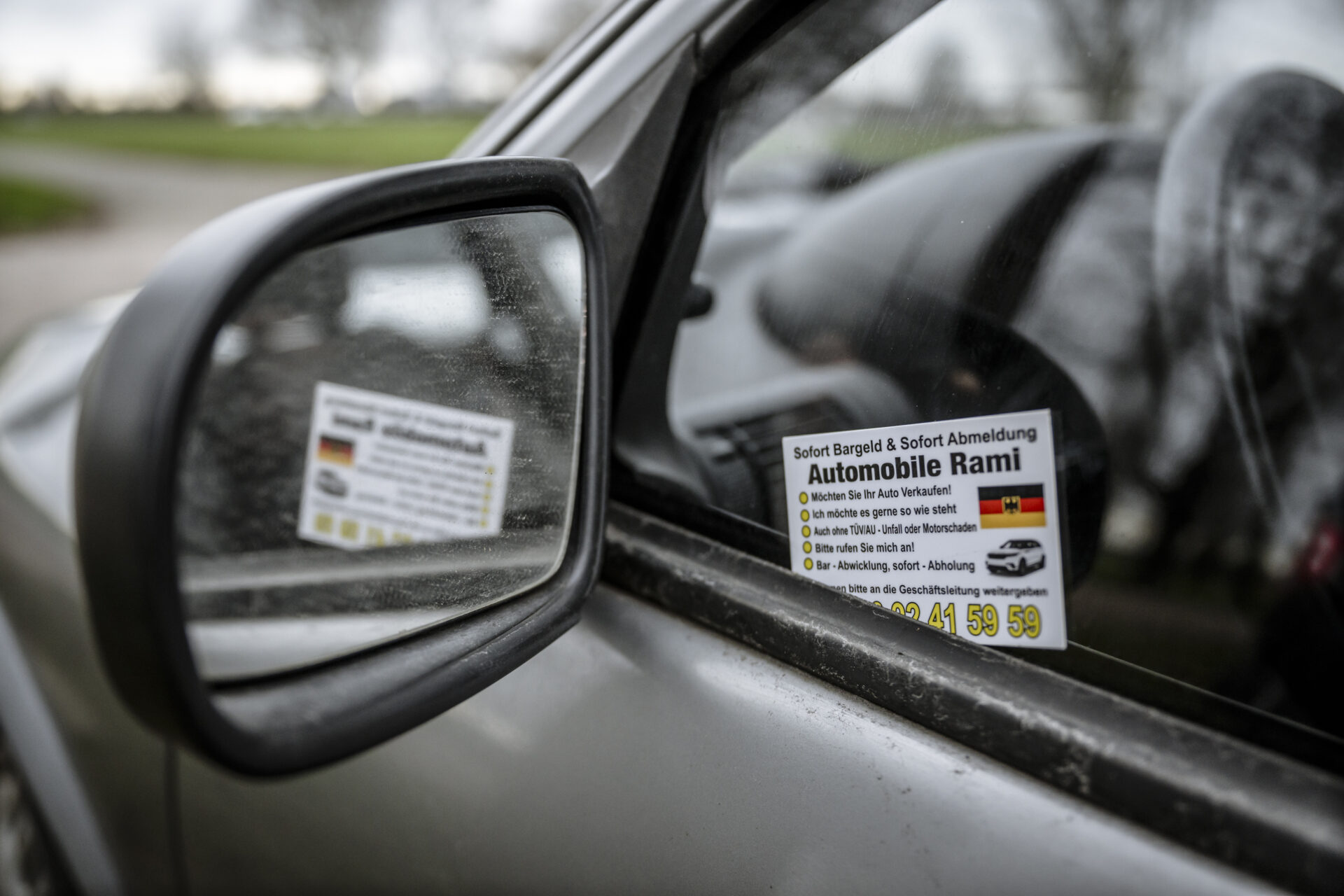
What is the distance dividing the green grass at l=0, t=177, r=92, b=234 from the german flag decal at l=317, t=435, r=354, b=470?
839 inches

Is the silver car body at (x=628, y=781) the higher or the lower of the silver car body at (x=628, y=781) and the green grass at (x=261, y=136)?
the lower

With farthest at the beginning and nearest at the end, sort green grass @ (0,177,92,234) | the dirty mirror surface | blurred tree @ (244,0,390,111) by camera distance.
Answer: blurred tree @ (244,0,390,111) < green grass @ (0,177,92,234) < the dirty mirror surface

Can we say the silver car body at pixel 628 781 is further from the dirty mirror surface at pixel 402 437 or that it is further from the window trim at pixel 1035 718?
the dirty mirror surface at pixel 402 437

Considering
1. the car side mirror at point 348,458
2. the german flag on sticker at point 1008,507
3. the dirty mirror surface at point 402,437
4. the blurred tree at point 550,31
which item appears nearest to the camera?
the car side mirror at point 348,458

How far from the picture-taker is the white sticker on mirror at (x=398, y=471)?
1.13 meters

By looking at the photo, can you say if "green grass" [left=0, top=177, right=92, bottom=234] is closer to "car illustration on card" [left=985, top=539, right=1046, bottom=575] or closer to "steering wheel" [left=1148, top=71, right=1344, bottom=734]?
"steering wheel" [left=1148, top=71, right=1344, bottom=734]

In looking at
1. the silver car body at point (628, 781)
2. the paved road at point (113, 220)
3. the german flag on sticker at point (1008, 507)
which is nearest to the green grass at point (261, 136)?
the paved road at point (113, 220)

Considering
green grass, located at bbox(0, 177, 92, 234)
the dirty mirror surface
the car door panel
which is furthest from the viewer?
green grass, located at bbox(0, 177, 92, 234)

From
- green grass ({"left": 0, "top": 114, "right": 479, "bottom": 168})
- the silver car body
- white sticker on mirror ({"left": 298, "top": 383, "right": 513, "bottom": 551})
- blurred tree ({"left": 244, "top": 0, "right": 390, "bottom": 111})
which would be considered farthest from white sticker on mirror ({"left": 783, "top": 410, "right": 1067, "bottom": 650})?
blurred tree ({"left": 244, "top": 0, "right": 390, "bottom": 111})

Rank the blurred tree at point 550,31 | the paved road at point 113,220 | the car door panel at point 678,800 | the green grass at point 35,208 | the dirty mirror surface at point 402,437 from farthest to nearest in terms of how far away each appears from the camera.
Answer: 1. the blurred tree at point 550,31
2. the green grass at point 35,208
3. the paved road at point 113,220
4. the dirty mirror surface at point 402,437
5. the car door panel at point 678,800

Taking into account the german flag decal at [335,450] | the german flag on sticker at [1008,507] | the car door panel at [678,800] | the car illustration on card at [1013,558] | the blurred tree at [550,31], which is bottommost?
the car door panel at [678,800]

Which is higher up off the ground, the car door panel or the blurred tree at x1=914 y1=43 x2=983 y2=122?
the blurred tree at x1=914 y1=43 x2=983 y2=122

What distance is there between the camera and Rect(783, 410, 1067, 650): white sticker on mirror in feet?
3.05

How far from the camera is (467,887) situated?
1236 mm
